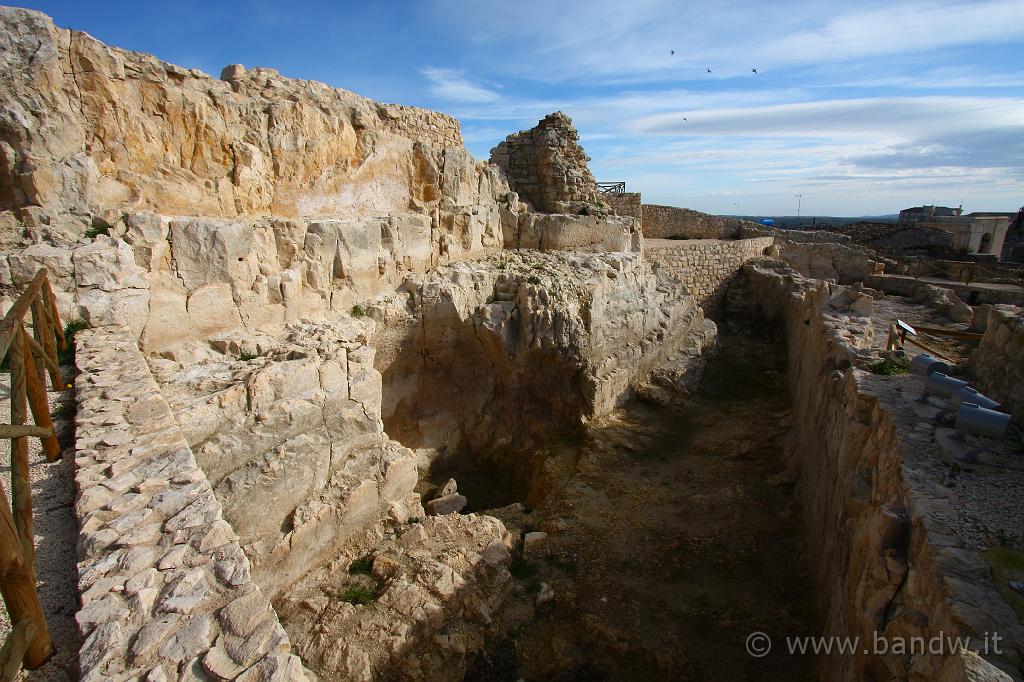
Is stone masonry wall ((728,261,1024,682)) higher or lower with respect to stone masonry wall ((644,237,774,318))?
lower

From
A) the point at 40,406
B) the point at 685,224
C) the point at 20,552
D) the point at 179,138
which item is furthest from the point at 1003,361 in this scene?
the point at 685,224

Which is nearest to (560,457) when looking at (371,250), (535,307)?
(535,307)

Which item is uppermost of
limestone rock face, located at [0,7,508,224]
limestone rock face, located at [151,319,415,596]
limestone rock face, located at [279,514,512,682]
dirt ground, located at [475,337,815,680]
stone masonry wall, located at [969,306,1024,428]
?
limestone rock face, located at [0,7,508,224]

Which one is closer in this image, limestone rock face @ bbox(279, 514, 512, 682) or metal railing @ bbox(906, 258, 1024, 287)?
limestone rock face @ bbox(279, 514, 512, 682)

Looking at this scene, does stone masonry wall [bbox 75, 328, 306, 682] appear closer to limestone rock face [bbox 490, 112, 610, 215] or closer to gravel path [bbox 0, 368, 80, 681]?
gravel path [bbox 0, 368, 80, 681]

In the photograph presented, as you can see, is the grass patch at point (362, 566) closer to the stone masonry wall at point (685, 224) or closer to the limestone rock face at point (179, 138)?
the limestone rock face at point (179, 138)

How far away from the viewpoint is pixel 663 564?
579 centimetres

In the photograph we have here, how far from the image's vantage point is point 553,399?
29.2 feet

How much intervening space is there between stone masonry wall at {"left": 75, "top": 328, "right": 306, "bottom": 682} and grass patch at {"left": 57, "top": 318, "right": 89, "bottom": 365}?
4.73 ft

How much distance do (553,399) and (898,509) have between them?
595 cm

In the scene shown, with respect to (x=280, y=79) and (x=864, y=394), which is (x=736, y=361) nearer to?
(x=864, y=394)

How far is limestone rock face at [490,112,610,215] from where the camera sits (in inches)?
435

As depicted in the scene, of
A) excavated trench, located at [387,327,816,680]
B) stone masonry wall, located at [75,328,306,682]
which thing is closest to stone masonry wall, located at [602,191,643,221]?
excavated trench, located at [387,327,816,680]

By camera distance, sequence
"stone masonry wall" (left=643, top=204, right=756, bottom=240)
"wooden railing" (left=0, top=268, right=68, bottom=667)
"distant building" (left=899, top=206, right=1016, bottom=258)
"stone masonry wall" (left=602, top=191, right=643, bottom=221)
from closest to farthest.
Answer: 1. "wooden railing" (left=0, top=268, right=68, bottom=667)
2. "stone masonry wall" (left=602, top=191, right=643, bottom=221)
3. "stone masonry wall" (left=643, top=204, right=756, bottom=240)
4. "distant building" (left=899, top=206, right=1016, bottom=258)
